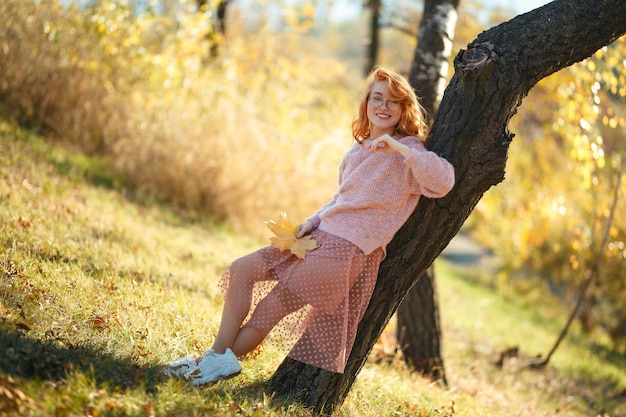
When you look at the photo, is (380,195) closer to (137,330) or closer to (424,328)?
(137,330)

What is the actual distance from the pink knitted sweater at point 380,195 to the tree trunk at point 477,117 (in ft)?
0.32

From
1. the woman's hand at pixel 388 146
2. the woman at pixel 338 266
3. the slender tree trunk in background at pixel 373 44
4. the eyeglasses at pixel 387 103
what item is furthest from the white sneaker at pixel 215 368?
the slender tree trunk in background at pixel 373 44

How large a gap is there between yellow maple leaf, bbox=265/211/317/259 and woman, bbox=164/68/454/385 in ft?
0.12

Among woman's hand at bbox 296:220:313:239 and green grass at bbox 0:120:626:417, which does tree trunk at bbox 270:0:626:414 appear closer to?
woman's hand at bbox 296:220:313:239

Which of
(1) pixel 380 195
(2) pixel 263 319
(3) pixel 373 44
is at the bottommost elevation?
(2) pixel 263 319

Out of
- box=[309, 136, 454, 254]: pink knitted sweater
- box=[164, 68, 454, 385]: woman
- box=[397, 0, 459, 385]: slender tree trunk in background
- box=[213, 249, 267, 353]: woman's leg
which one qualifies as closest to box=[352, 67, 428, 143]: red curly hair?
box=[164, 68, 454, 385]: woman

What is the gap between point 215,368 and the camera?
3041 millimetres

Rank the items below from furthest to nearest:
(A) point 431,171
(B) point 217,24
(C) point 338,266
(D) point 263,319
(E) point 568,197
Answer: (E) point 568,197 < (B) point 217,24 < (D) point 263,319 < (C) point 338,266 < (A) point 431,171

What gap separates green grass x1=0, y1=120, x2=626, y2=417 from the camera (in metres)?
2.71

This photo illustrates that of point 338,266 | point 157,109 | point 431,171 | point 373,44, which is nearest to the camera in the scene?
point 431,171

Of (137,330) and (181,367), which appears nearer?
(181,367)

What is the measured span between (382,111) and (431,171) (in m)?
0.54

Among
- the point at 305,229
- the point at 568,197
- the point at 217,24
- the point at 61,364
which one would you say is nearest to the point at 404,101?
the point at 305,229

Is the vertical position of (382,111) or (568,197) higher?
(382,111)
